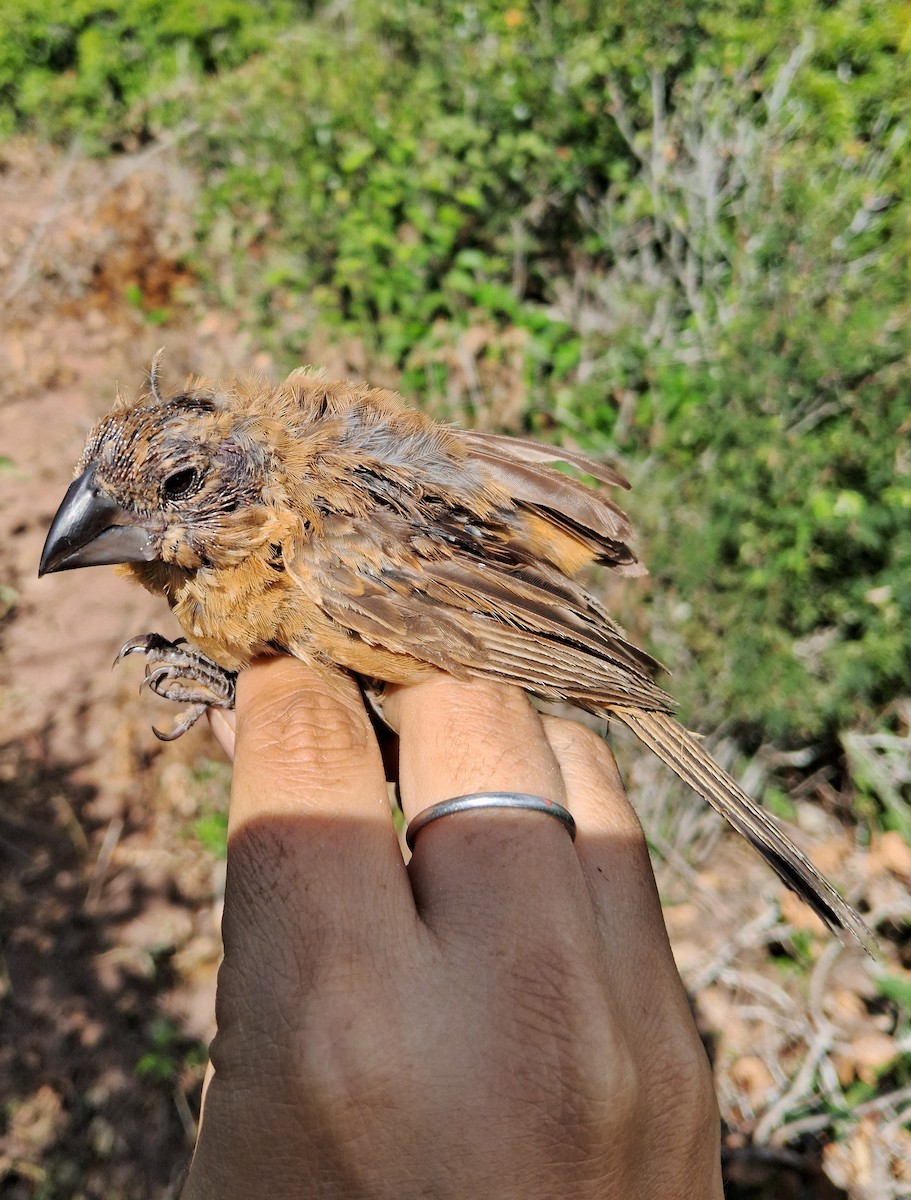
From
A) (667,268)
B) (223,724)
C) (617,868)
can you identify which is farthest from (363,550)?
(667,268)

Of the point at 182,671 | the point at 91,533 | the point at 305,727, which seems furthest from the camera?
the point at 182,671

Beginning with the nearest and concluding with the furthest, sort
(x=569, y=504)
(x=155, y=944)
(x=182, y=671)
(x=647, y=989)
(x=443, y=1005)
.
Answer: (x=443, y=1005) < (x=647, y=989) < (x=569, y=504) < (x=182, y=671) < (x=155, y=944)

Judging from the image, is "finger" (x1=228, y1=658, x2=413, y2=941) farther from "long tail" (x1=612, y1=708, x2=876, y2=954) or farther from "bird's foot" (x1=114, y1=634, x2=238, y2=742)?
"long tail" (x1=612, y1=708, x2=876, y2=954)

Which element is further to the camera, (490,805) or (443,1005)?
(490,805)

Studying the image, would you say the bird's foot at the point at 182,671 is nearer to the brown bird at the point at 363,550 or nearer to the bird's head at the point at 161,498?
the brown bird at the point at 363,550

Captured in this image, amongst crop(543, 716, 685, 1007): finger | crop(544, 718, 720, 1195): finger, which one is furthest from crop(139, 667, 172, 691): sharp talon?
crop(544, 718, 720, 1195): finger

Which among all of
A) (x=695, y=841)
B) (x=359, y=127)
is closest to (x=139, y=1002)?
(x=695, y=841)

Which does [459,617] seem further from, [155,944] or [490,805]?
[155,944]

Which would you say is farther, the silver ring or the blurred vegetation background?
the blurred vegetation background
